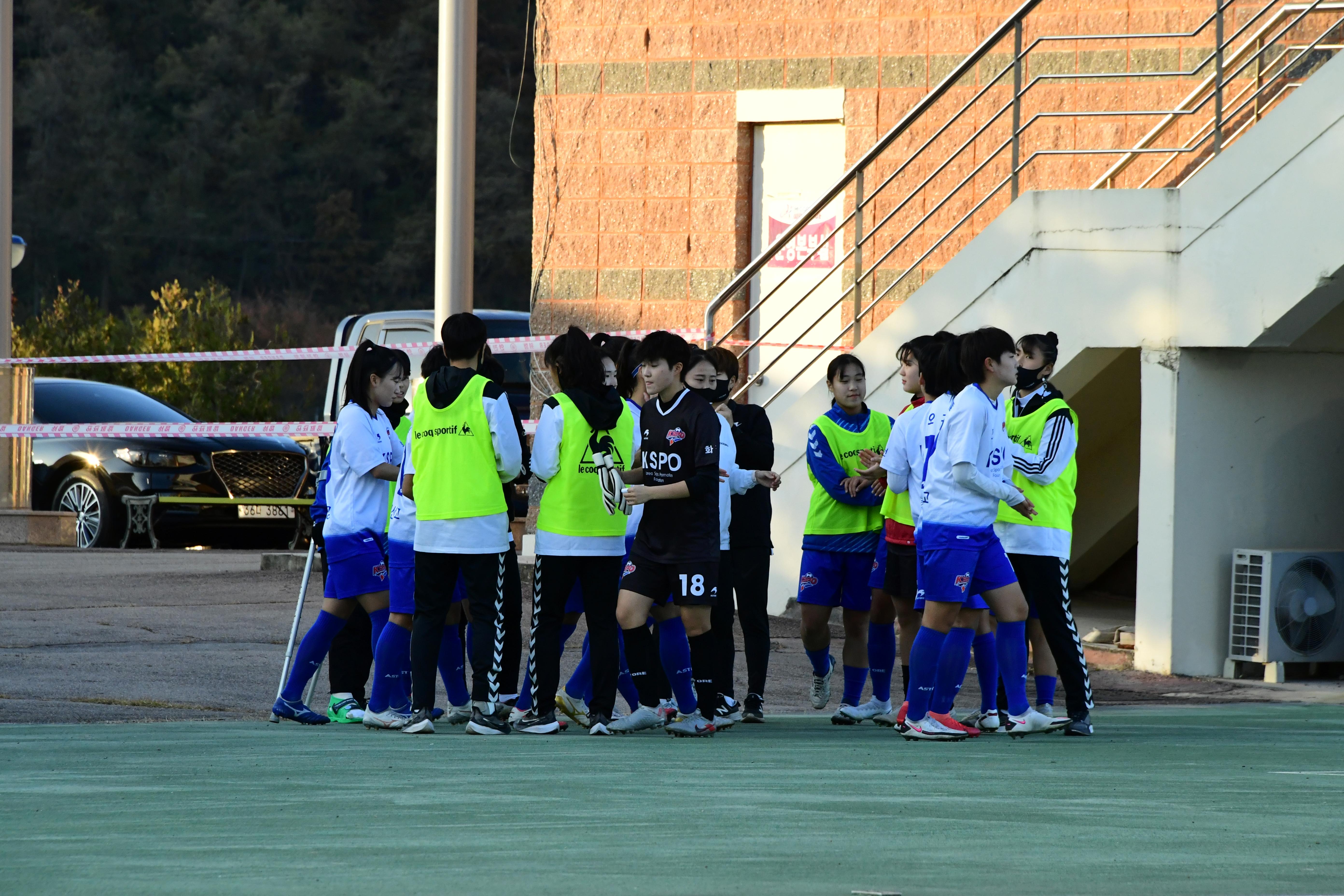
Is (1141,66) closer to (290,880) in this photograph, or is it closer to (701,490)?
(701,490)

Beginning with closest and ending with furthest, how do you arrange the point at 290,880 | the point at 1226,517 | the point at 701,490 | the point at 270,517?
the point at 290,880 < the point at 701,490 < the point at 1226,517 < the point at 270,517

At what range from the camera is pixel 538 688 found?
26.5 ft

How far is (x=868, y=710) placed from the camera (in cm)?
896

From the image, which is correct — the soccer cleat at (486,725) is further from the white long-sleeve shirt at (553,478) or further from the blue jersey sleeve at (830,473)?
the blue jersey sleeve at (830,473)

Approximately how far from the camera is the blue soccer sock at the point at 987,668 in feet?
26.6

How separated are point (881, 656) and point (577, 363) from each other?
7.14ft

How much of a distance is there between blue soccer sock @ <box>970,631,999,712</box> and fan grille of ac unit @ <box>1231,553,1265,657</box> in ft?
11.2

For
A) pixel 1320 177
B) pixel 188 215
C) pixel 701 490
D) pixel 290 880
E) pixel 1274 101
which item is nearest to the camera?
pixel 290 880

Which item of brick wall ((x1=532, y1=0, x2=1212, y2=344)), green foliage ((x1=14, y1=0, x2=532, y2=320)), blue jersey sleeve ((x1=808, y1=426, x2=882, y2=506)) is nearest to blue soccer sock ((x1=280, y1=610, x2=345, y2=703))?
blue jersey sleeve ((x1=808, y1=426, x2=882, y2=506))

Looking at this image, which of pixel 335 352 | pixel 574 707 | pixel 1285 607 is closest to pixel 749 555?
pixel 574 707

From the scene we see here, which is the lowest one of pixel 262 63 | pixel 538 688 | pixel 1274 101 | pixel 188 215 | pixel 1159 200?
pixel 538 688

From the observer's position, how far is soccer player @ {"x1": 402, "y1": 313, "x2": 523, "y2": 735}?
781cm

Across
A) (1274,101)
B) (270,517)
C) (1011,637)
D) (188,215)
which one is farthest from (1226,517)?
(188,215)

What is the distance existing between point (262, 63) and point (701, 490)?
5123 cm
